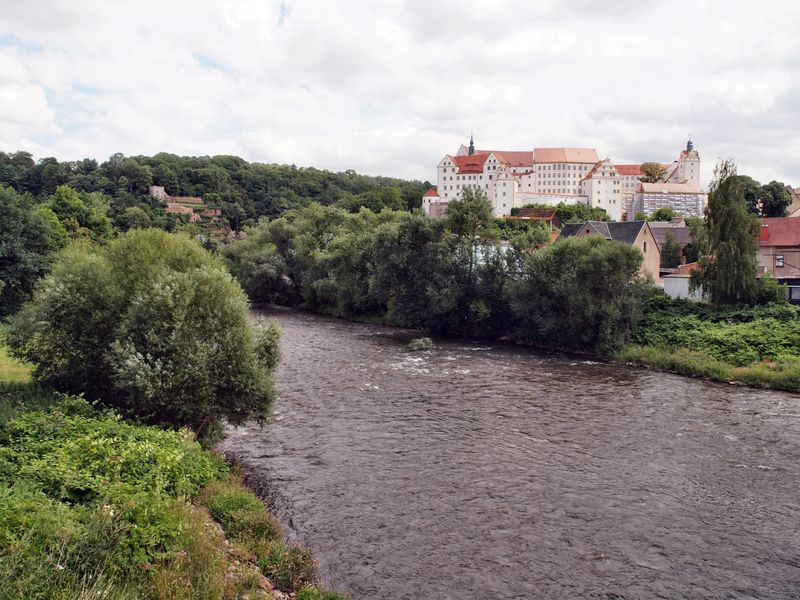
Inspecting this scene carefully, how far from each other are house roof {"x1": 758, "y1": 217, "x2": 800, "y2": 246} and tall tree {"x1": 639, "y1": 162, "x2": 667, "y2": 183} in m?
116

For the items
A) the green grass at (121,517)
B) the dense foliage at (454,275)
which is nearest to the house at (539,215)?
the dense foliage at (454,275)

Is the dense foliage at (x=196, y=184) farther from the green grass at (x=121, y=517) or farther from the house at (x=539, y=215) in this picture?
the green grass at (x=121, y=517)

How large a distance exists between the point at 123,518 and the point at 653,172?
167461 mm

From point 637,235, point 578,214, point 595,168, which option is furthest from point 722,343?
point 595,168

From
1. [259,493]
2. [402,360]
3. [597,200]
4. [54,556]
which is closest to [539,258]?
[402,360]

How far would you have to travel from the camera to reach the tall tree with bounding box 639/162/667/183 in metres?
156

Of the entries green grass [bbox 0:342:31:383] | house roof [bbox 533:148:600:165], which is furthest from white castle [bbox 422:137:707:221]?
green grass [bbox 0:342:31:383]

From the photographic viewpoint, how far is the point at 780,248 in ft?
146

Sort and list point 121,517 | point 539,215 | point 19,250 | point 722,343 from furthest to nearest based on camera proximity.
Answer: point 539,215, point 19,250, point 722,343, point 121,517

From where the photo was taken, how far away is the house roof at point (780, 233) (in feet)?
146

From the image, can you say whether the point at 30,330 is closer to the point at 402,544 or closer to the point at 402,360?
the point at 402,544

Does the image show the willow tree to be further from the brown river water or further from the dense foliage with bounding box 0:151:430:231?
the dense foliage with bounding box 0:151:430:231

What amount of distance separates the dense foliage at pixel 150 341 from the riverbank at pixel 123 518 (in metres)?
1.01

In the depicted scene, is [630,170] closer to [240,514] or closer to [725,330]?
[725,330]
